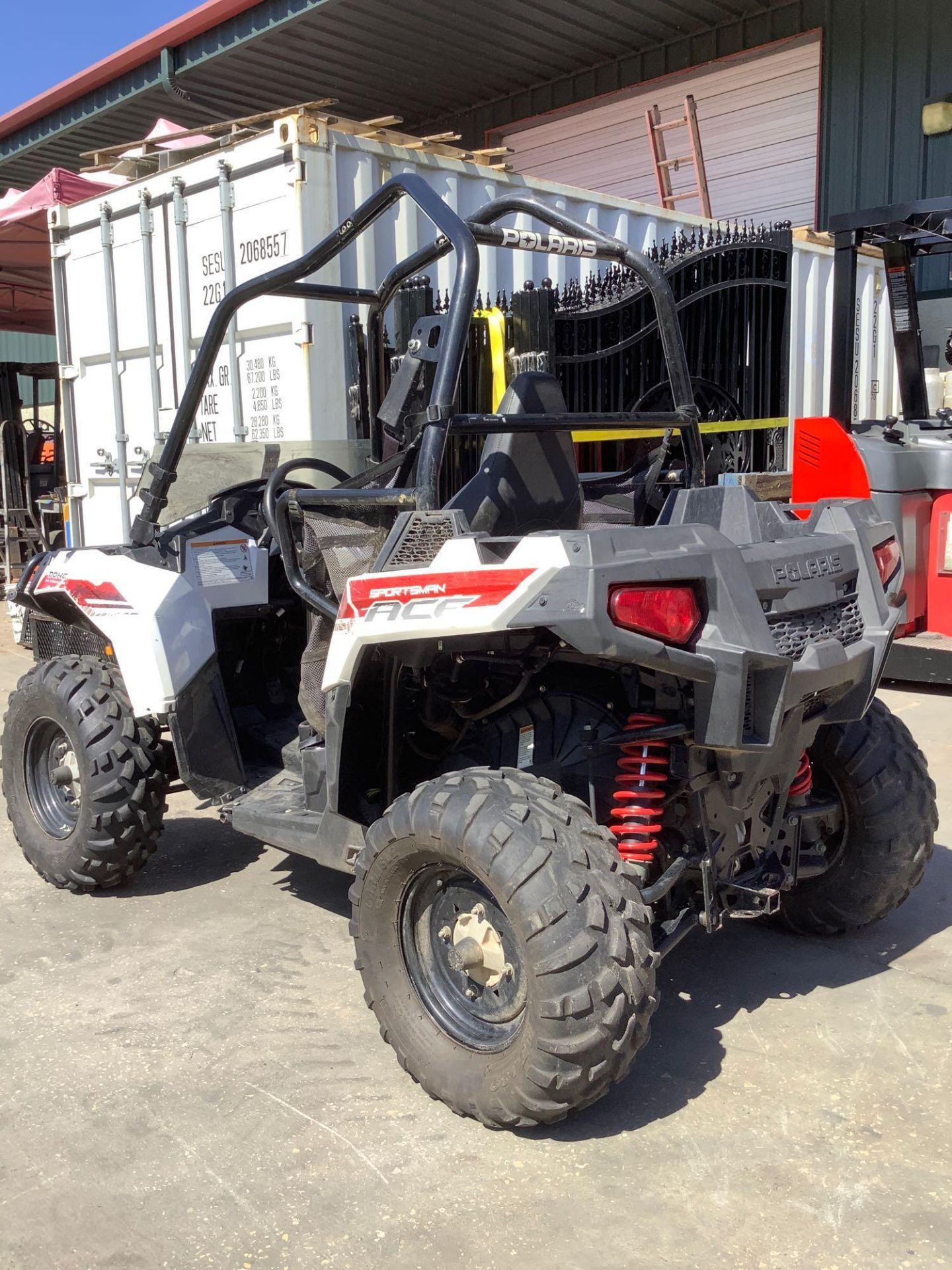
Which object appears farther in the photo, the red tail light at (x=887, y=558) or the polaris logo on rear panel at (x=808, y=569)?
the red tail light at (x=887, y=558)

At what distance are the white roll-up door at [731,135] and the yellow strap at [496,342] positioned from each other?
660 centimetres

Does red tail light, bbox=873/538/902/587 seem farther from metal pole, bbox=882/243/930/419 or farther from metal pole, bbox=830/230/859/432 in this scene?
metal pole, bbox=882/243/930/419

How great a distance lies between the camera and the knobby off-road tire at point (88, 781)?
3.74 metres

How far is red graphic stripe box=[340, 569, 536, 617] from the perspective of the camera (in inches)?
94.3

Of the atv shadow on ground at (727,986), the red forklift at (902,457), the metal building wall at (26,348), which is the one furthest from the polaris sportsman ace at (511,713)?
the metal building wall at (26,348)

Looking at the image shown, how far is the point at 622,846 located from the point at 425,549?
32.1 inches

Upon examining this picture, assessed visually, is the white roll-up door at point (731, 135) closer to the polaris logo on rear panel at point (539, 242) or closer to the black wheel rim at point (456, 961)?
the polaris logo on rear panel at point (539, 242)

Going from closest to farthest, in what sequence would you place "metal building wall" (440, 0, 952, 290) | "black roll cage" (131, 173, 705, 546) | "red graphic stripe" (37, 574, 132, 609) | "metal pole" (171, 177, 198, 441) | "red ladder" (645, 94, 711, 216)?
"black roll cage" (131, 173, 705, 546) → "red graphic stripe" (37, 574, 132, 609) → "metal pole" (171, 177, 198, 441) → "metal building wall" (440, 0, 952, 290) → "red ladder" (645, 94, 711, 216)

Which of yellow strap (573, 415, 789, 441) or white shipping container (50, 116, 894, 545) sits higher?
white shipping container (50, 116, 894, 545)

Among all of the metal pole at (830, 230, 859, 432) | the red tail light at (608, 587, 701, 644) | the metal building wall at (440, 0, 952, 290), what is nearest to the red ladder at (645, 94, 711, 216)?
the metal building wall at (440, 0, 952, 290)

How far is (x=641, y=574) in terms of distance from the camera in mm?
2330

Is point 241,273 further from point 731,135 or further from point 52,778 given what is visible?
point 731,135

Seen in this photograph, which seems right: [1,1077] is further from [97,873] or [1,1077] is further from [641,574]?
[641,574]

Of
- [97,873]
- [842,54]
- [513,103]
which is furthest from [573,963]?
[513,103]
